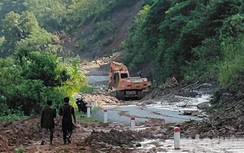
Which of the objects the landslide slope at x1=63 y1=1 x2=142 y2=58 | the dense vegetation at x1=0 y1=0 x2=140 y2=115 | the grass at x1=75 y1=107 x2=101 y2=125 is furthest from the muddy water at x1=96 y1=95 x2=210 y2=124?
the landslide slope at x1=63 y1=1 x2=142 y2=58

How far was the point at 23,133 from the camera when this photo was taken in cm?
1889

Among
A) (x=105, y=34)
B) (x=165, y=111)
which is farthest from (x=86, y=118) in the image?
(x=105, y=34)

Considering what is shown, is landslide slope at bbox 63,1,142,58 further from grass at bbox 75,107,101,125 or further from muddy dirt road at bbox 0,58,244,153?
muddy dirt road at bbox 0,58,244,153

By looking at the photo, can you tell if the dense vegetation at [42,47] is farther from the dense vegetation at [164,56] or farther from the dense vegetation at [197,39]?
the dense vegetation at [197,39]

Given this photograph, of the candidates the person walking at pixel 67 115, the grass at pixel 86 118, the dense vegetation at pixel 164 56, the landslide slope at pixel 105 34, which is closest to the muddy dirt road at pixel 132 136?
the grass at pixel 86 118

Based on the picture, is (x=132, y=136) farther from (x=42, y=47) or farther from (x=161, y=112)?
(x=42, y=47)

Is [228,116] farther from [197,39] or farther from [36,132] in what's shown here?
[197,39]

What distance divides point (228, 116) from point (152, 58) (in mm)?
40615

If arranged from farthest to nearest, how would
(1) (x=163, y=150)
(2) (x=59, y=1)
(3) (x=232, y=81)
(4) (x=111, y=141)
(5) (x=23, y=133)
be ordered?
(2) (x=59, y=1) → (3) (x=232, y=81) → (5) (x=23, y=133) → (4) (x=111, y=141) → (1) (x=163, y=150)

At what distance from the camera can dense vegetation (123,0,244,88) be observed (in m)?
33.7

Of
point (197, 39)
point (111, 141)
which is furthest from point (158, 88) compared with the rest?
point (111, 141)

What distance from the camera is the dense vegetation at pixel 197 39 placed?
33.7 meters

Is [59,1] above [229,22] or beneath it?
above

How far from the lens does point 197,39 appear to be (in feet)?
142
